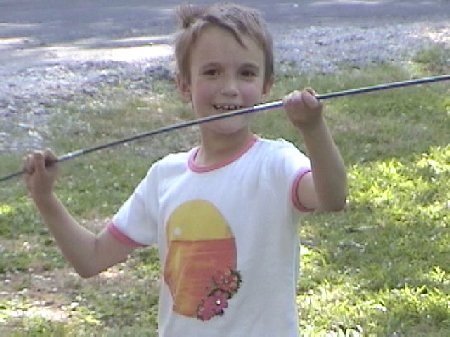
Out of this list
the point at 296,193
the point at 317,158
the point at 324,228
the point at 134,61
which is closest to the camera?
the point at 317,158

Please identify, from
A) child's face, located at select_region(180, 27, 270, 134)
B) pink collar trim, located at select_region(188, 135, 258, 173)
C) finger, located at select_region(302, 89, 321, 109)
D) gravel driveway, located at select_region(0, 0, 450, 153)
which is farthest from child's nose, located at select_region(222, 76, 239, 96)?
gravel driveway, located at select_region(0, 0, 450, 153)

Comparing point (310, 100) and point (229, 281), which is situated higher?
point (310, 100)

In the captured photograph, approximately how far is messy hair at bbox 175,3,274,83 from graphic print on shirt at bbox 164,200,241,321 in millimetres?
346

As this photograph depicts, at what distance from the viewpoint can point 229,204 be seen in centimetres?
251

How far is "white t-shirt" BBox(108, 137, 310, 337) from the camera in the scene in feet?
8.21

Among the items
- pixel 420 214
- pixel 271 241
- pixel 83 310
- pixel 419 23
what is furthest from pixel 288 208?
pixel 419 23

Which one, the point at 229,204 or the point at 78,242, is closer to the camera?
the point at 229,204

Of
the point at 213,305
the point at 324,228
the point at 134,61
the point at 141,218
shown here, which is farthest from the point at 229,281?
the point at 134,61

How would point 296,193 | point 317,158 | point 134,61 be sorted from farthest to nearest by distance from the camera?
point 134,61
point 296,193
point 317,158

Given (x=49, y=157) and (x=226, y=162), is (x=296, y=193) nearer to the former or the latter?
(x=226, y=162)

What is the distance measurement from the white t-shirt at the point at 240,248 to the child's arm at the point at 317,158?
7 centimetres

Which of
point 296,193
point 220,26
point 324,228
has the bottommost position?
point 324,228

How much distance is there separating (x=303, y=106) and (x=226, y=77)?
0.39 metres

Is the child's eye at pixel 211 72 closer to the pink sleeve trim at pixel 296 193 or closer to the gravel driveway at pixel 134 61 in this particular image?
the pink sleeve trim at pixel 296 193
